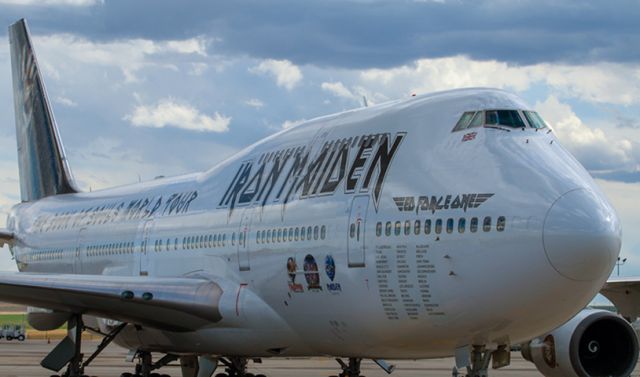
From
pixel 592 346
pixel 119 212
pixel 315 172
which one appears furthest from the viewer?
pixel 119 212

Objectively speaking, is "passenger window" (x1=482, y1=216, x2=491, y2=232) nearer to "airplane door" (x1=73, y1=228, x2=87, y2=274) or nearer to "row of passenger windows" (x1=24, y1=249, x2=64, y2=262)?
"airplane door" (x1=73, y1=228, x2=87, y2=274)

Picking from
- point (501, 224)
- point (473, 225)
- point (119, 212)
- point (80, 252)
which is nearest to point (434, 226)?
point (473, 225)

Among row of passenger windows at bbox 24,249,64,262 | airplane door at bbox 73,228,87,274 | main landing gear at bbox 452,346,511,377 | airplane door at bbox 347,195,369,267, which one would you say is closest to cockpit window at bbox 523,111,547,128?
airplane door at bbox 347,195,369,267

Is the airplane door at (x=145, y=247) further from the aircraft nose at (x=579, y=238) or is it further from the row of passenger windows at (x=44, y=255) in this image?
the aircraft nose at (x=579, y=238)

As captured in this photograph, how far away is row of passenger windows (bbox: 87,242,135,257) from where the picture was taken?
24784 mm

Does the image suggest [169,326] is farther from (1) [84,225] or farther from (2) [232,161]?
(1) [84,225]

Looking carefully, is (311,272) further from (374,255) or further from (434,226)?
(434,226)

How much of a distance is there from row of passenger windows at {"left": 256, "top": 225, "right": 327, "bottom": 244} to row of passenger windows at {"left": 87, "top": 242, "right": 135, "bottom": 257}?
223 inches

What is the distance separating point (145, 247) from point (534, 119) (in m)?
10.00

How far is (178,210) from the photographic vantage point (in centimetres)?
2325

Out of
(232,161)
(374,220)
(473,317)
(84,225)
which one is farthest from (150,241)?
(473,317)

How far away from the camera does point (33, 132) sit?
110 ft

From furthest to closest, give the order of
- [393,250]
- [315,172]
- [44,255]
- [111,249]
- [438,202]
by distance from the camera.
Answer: [44,255]
[111,249]
[315,172]
[393,250]
[438,202]

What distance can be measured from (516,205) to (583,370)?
4.89m
